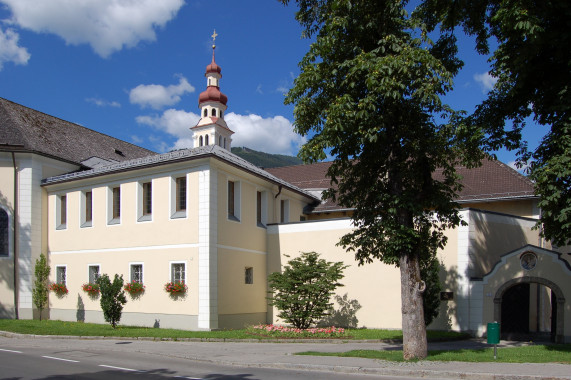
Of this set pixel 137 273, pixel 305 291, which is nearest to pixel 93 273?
pixel 137 273

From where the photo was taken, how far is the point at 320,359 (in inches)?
546

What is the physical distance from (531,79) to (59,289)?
22.7 metres

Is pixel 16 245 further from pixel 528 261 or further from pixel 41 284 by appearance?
pixel 528 261

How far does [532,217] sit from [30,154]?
24.5m

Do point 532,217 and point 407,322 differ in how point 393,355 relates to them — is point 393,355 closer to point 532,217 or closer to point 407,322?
point 407,322

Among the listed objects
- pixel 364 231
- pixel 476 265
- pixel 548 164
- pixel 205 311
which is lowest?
pixel 205 311

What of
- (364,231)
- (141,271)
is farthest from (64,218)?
(364,231)

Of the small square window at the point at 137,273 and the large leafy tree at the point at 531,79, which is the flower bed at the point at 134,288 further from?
the large leafy tree at the point at 531,79

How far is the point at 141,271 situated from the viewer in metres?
24.1

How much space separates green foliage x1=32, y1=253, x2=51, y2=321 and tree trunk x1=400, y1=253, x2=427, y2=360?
19.4 m

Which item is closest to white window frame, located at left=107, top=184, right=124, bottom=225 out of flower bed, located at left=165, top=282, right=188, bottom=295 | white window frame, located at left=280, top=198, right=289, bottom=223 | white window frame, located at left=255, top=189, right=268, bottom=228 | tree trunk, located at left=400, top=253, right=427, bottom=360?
flower bed, located at left=165, top=282, right=188, bottom=295

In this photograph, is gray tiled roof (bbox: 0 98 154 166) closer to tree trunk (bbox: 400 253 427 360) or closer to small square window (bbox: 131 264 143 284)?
small square window (bbox: 131 264 143 284)

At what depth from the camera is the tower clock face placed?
19.5 metres

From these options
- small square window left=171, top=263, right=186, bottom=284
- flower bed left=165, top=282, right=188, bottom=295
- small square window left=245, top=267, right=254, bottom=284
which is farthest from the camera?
small square window left=245, top=267, right=254, bottom=284
